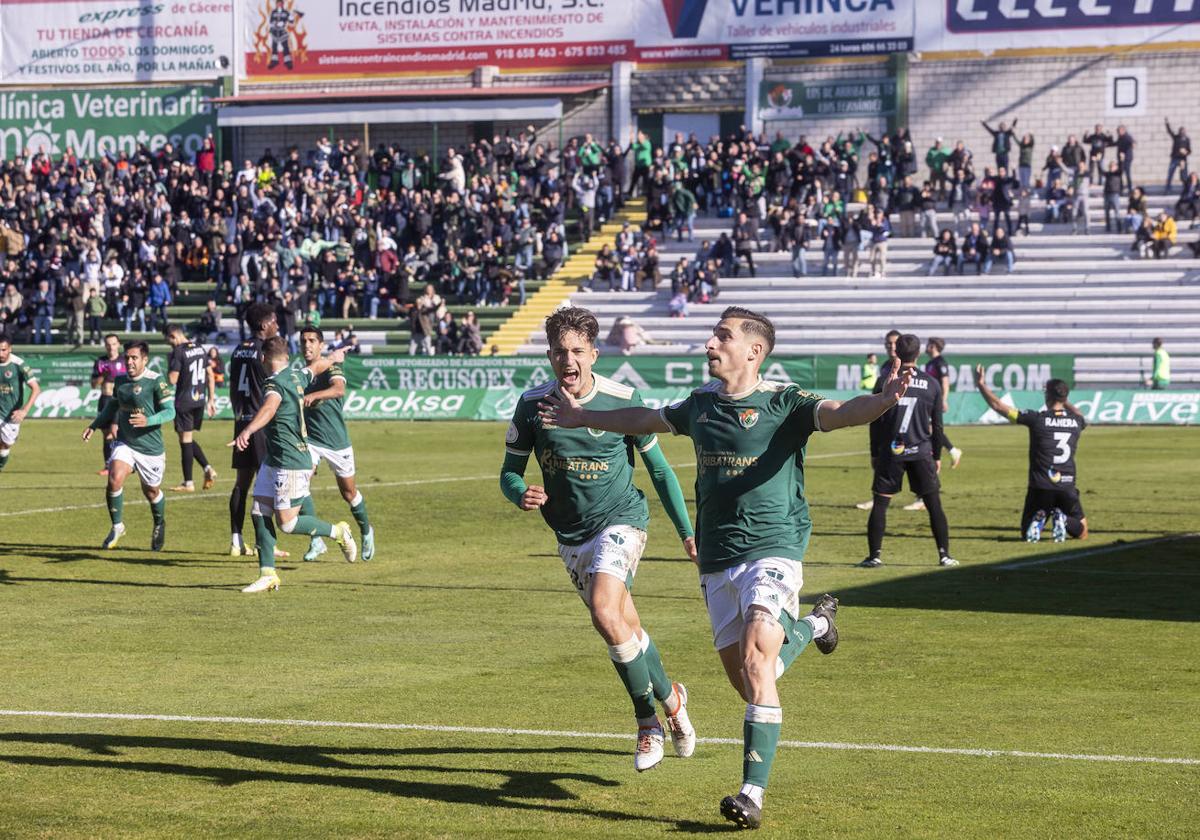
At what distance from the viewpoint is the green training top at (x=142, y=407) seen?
720 inches

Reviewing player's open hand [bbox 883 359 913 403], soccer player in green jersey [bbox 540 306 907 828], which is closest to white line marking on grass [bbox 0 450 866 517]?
soccer player in green jersey [bbox 540 306 907 828]

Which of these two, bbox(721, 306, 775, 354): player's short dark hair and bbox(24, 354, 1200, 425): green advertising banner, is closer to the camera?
bbox(721, 306, 775, 354): player's short dark hair

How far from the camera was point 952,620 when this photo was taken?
13891 millimetres

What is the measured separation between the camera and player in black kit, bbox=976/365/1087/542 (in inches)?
768

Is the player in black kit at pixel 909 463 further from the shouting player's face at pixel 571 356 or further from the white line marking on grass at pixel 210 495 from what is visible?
the white line marking on grass at pixel 210 495

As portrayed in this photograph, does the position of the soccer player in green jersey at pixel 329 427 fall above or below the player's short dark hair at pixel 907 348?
below

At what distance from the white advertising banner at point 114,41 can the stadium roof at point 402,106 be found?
2.85 metres

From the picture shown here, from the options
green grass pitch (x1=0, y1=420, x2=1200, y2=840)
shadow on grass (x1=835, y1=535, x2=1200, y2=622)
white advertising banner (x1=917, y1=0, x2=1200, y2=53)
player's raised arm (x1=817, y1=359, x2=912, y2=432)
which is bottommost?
shadow on grass (x1=835, y1=535, x2=1200, y2=622)

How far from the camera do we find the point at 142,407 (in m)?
18.4

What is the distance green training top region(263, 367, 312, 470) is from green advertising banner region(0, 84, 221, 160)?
49.5m

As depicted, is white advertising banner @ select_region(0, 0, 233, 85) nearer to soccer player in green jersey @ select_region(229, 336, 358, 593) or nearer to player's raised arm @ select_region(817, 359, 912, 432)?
soccer player in green jersey @ select_region(229, 336, 358, 593)

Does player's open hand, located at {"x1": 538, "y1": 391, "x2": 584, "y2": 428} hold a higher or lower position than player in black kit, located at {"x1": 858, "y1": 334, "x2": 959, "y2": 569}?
higher

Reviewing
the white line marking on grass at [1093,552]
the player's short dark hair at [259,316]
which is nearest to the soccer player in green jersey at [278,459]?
the player's short dark hair at [259,316]

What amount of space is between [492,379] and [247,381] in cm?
2454
